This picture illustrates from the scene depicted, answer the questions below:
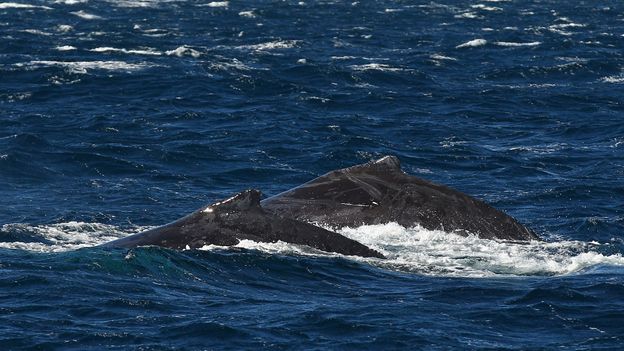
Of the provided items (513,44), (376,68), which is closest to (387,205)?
(376,68)

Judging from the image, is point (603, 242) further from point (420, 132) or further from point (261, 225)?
point (420, 132)

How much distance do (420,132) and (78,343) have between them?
27068 mm

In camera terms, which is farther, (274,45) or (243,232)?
(274,45)

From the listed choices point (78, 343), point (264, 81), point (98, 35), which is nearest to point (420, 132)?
point (264, 81)

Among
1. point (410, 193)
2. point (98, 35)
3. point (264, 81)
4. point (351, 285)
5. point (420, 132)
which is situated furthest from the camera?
point (98, 35)

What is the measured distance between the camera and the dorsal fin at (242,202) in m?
26.0

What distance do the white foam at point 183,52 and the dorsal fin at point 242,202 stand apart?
4151 centimetres

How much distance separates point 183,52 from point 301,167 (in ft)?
95.7

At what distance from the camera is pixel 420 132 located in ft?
153

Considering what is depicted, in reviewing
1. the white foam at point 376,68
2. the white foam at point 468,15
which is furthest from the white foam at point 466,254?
the white foam at point 468,15

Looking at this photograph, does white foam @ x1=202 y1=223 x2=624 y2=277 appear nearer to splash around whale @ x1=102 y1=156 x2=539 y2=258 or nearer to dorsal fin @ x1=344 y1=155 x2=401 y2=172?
splash around whale @ x1=102 y1=156 x2=539 y2=258

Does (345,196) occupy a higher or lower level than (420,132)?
higher

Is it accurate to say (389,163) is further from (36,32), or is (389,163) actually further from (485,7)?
(485,7)

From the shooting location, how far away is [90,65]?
62.1 metres
